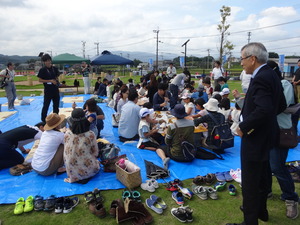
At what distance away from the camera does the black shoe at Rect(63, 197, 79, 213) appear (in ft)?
9.12

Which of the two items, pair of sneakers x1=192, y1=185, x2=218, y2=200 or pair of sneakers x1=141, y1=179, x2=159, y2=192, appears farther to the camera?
pair of sneakers x1=141, y1=179, x2=159, y2=192

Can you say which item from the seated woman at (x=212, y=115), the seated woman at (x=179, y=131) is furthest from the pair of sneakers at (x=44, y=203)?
the seated woman at (x=212, y=115)

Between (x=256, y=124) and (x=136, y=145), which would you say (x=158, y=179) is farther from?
(x=256, y=124)

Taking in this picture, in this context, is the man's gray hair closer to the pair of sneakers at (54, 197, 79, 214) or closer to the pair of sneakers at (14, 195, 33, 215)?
the pair of sneakers at (54, 197, 79, 214)

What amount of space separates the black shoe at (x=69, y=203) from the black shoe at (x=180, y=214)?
127cm

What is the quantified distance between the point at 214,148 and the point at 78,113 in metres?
2.80

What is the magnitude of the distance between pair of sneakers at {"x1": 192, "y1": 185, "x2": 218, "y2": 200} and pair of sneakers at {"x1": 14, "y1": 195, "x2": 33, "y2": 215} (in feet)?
7.16

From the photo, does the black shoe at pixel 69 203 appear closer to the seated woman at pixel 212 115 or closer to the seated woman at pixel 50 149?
the seated woman at pixel 50 149

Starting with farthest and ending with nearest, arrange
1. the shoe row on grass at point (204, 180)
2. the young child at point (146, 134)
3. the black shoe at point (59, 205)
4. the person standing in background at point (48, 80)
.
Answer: the person standing in background at point (48, 80)
the young child at point (146, 134)
the shoe row on grass at point (204, 180)
the black shoe at point (59, 205)

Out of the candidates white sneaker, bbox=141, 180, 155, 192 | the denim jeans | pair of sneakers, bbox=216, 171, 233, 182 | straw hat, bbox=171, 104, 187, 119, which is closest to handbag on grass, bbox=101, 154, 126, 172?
white sneaker, bbox=141, 180, 155, 192

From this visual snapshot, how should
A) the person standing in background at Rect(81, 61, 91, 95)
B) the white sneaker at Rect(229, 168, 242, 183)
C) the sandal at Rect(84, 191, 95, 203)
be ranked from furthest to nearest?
the person standing in background at Rect(81, 61, 91, 95), the white sneaker at Rect(229, 168, 242, 183), the sandal at Rect(84, 191, 95, 203)

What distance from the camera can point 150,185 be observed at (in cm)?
325

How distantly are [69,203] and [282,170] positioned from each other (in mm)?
2626

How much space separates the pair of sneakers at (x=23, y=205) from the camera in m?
2.75
